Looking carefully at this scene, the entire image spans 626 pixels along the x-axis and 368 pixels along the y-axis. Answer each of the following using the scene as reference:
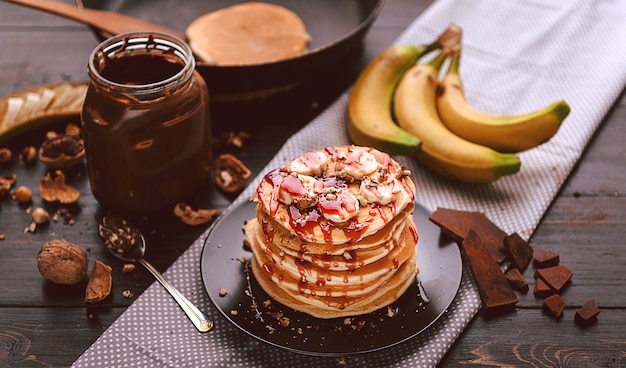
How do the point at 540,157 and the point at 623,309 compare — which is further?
the point at 540,157

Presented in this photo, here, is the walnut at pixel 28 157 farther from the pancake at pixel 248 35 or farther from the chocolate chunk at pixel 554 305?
the chocolate chunk at pixel 554 305

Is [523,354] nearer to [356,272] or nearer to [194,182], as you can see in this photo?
[356,272]

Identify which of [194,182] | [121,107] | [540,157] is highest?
[121,107]

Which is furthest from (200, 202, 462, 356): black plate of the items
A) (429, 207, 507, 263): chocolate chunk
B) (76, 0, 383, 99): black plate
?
(76, 0, 383, 99): black plate

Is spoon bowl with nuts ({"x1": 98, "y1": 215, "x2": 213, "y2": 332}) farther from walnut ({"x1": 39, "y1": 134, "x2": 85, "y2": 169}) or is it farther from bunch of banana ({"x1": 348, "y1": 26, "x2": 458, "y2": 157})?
bunch of banana ({"x1": 348, "y1": 26, "x2": 458, "y2": 157})

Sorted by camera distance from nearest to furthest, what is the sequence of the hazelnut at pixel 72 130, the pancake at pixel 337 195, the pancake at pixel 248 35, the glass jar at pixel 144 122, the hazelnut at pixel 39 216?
the pancake at pixel 337 195, the glass jar at pixel 144 122, the hazelnut at pixel 39 216, the hazelnut at pixel 72 130, the pancake at pixel 248 35

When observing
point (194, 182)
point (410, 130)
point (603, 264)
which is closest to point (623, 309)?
point (603, 264)

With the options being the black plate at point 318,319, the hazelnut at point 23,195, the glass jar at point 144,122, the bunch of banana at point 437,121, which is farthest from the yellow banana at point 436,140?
the hazelnut at point 23,195
